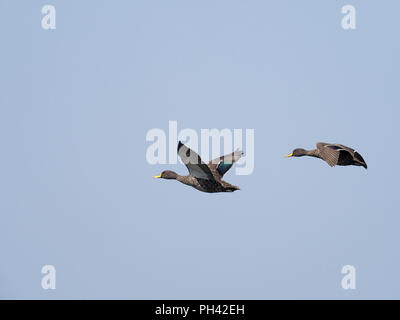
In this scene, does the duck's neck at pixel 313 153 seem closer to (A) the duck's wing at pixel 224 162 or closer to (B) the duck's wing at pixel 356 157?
(A) the duck's wing at pixel 224 162

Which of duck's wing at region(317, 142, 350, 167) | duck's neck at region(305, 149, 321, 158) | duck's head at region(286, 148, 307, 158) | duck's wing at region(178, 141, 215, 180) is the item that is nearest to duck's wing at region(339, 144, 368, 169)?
duck's wing at region(317, 142, 350, 167)

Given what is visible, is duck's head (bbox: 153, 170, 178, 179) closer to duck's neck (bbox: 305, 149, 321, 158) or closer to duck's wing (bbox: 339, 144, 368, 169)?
duck's neck (bbox: 305, 149, 321, 158)

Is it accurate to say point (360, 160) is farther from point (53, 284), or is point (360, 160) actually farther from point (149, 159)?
point (53, 284)

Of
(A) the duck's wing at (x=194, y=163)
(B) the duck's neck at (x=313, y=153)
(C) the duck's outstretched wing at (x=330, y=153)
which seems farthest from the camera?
(B) the duck's neck at (x=313, y=153)

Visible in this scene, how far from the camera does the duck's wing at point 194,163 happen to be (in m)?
41.4

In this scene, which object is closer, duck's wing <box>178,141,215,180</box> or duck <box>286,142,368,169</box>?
duck's wing <box>178,141,215,180</box>

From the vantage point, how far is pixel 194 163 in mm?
43031

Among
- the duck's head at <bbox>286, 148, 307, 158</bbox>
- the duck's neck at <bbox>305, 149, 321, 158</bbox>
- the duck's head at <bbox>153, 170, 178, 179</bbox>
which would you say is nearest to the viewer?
the duck's head at <bbox>153, 170, 178, 179</bbox>

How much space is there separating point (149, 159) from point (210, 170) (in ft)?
9.33

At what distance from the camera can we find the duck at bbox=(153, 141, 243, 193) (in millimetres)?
42375

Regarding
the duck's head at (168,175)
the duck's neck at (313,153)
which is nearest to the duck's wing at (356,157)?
the duck's neck at (313,153)

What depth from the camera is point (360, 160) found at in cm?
4500

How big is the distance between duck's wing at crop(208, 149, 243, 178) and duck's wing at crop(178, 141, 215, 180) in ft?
4.01
